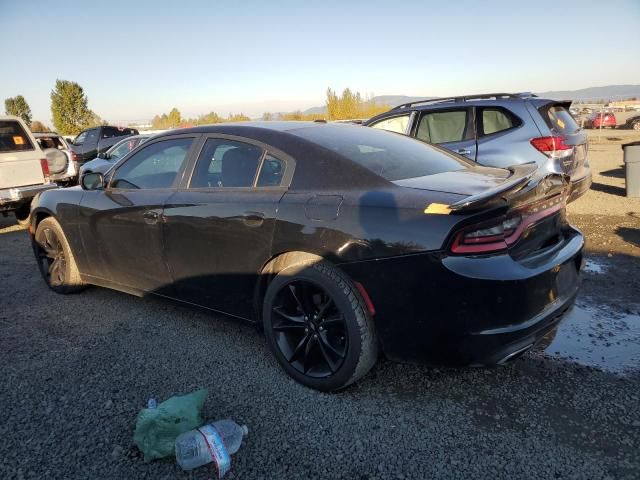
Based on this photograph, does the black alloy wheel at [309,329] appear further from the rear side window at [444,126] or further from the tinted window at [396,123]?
the tinted window at [396,123]

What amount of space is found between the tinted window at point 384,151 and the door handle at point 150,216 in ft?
3.87

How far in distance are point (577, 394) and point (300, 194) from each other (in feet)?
6.16

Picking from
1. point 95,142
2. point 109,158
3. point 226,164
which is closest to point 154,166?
point 226,164

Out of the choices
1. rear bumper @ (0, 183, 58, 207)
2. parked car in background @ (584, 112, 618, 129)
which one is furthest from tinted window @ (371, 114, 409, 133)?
parked car in background @ (584, 112, 618, 129)

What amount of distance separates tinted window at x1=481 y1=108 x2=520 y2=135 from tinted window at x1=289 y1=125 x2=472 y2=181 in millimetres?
2896

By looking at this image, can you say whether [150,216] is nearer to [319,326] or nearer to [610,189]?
[319,326]

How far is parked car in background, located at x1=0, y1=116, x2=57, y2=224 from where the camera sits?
760cm

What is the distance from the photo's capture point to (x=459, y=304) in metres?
2.33

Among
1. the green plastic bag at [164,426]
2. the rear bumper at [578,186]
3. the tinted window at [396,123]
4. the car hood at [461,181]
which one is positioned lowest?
the green plastic bag at [164,426]

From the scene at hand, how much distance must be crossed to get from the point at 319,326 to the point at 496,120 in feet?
14.9

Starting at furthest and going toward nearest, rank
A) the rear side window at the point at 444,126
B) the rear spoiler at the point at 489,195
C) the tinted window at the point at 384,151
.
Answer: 1. the rear side window at the point at 444,126
2. the tinted window at the point at 384,151
3. the rear spoiler at the point at 489,195

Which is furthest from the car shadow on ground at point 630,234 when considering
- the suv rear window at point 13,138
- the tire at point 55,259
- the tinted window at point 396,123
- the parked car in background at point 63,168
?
the parked car in background at point 63,168

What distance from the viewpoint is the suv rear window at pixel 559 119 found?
5.94m

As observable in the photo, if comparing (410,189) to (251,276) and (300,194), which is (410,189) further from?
(251,276)
